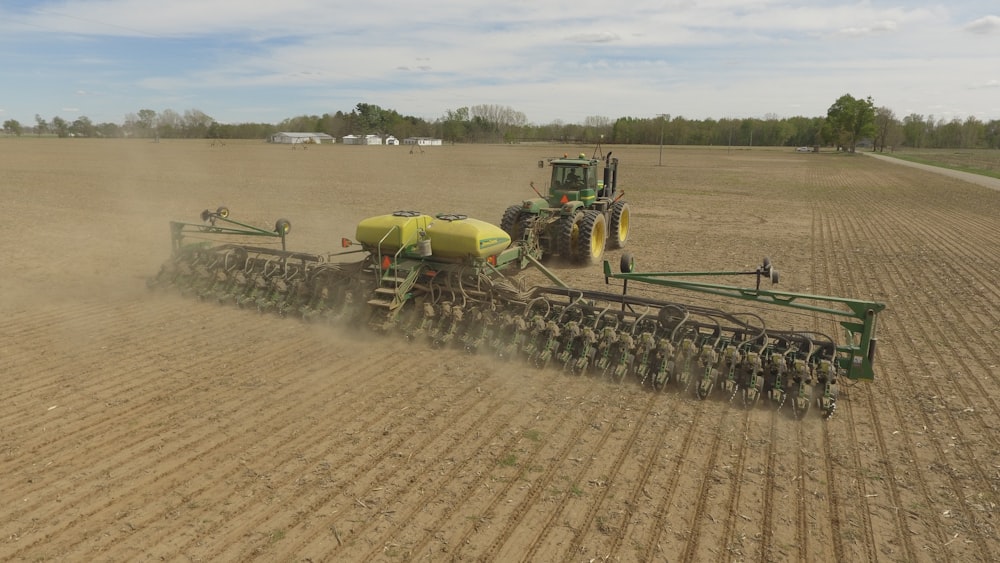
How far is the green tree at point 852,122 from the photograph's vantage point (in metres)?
83.6

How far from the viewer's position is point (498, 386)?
639 centimetres

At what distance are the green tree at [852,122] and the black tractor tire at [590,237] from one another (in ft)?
288

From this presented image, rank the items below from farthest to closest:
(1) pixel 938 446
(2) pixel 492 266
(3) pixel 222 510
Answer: (2) pixel 492 266
(1) pixel 938 446
(3) pixel 222 510

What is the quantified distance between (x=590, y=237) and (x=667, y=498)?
778cm

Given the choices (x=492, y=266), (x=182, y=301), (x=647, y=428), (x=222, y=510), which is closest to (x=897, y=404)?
(x=647, y=428)

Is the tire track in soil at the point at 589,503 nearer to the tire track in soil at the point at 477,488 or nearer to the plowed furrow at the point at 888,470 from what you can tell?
the tire track in soil at the point at 477,488

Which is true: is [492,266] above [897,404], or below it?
above

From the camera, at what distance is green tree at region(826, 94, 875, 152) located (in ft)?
274

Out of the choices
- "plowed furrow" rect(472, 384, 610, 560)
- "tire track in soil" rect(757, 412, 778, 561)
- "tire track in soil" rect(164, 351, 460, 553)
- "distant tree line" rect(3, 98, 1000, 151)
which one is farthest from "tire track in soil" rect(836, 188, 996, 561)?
"distant tree line" rect(3, 98, 1000, 151)

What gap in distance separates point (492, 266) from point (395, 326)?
148cm

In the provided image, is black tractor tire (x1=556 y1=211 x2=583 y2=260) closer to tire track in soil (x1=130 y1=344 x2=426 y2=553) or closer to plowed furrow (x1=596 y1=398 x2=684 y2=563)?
tire track in soil (x1=130 y1=344 x2=426 y2=553)

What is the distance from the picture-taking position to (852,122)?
3337 inches

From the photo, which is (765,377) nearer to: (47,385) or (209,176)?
(47,385)

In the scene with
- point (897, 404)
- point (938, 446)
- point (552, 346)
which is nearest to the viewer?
point (938, 446)
